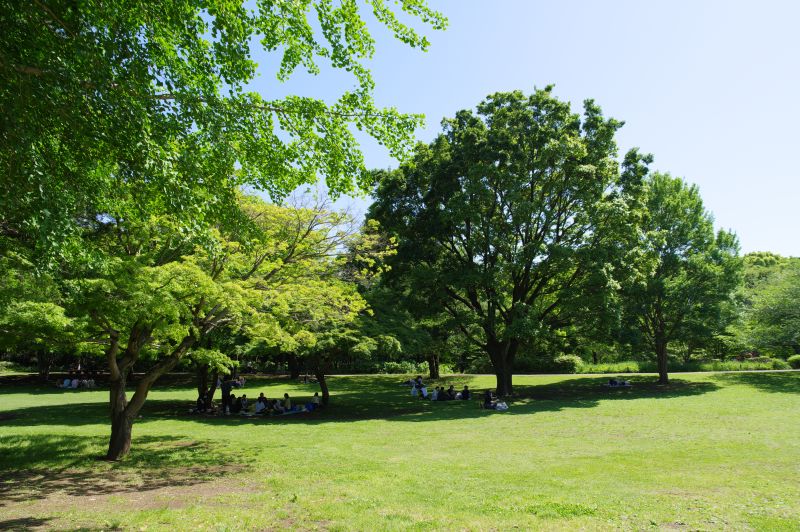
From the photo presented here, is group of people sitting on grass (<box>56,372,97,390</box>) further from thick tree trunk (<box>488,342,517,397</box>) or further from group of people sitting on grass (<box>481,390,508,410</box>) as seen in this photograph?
group of people sitting on grass (<box>481,390,508,410</box>)

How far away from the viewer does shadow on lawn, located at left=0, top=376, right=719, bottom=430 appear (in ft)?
65.6

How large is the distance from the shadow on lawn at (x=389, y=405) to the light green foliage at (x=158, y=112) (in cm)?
1359

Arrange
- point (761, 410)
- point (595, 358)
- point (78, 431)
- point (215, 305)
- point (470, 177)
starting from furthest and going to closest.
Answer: point (595, 358) → point (470, 177) → point (761, 410) → point (78, 431) → point (215, 305)

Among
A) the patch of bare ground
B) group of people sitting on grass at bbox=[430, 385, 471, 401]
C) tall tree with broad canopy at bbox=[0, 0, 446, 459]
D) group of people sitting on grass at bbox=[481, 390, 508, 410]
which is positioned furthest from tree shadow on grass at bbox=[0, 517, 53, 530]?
group of people sitting on grass at bbox=[430, 385, 471, 401]

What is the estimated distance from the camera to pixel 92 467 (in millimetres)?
11391

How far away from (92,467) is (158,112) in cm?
928

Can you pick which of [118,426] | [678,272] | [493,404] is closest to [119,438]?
[118,426]

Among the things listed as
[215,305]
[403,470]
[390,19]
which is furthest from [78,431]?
[390,19]

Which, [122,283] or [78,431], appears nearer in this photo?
[122,283]

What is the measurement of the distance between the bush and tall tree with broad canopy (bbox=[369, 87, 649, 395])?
14.7m

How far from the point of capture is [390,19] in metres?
7.44

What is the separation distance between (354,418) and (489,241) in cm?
1113

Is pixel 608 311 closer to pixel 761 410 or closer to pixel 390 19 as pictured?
pixel 761 410

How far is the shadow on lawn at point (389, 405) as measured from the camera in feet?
65.6
